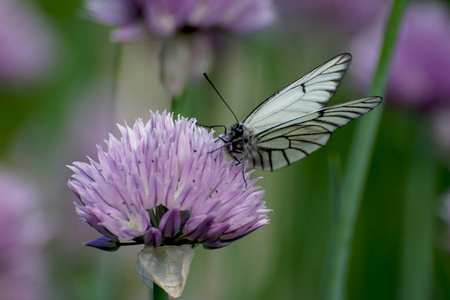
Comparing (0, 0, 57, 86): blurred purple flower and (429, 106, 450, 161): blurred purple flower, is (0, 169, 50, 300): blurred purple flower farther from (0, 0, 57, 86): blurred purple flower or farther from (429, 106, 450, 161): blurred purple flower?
(429, 106, 450, 161): blurred purple flower

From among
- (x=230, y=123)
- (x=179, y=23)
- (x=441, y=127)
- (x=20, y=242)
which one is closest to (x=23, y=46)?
(x=230, y=123)

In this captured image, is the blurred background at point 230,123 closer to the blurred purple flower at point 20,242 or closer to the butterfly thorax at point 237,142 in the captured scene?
the blurred purple flower at point 20,242

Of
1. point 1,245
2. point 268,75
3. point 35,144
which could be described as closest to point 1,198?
point 1,245

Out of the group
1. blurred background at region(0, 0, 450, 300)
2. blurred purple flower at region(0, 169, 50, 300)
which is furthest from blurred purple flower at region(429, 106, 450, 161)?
blurred purple flower at region(0, 169, 50, 300)

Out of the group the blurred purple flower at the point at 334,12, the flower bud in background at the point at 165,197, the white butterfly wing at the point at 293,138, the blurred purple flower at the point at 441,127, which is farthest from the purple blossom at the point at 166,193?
the blurred purple flower at the point at 334,12

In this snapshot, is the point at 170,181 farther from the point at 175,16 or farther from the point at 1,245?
the point at 1,245

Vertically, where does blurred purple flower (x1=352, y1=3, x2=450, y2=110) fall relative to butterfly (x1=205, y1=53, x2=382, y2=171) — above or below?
above
